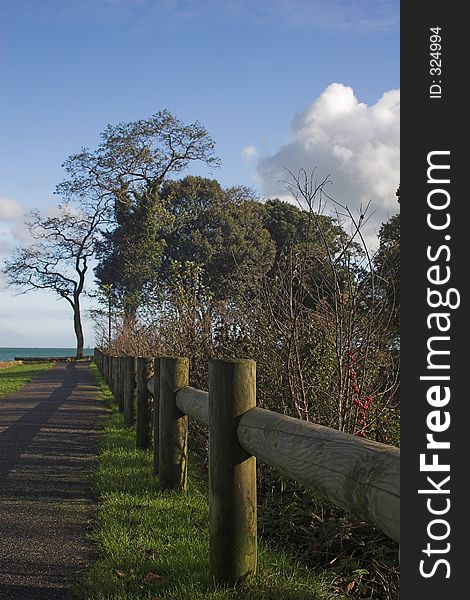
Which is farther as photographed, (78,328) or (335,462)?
(78,328)

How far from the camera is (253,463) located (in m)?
4.12

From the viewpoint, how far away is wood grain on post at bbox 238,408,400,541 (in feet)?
8.74

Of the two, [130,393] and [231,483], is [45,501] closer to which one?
[231,483]

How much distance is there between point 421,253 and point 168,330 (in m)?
9.17

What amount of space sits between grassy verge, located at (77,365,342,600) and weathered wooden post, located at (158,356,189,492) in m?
0.13

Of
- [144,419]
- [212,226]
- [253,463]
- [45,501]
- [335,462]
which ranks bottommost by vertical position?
[45,501]

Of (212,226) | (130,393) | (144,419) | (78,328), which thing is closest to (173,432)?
(144,419)

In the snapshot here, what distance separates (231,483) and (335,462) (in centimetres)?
107

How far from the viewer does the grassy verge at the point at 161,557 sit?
12.8 ft

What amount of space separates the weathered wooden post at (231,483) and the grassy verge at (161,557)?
116 millimetres

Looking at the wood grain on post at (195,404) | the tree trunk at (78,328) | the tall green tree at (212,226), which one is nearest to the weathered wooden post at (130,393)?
the wood grain on post at (195,404)

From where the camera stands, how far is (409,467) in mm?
2598

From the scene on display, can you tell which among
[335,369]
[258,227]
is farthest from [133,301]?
[335,369]

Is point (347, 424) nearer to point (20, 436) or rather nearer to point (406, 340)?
point (406, 340)
